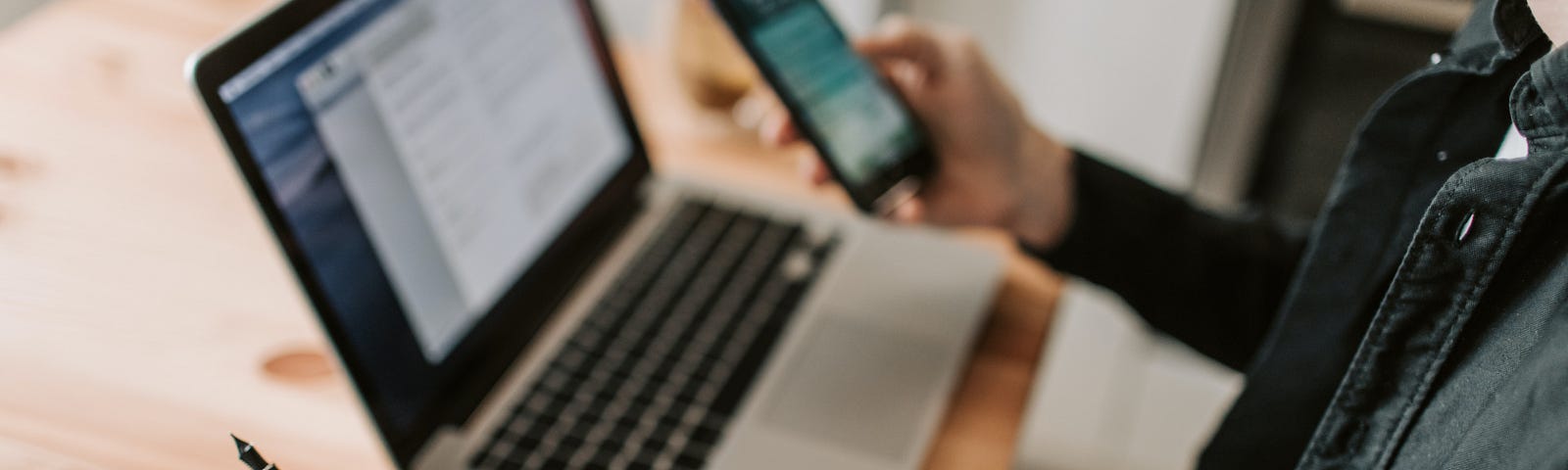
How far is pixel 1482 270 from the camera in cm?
47

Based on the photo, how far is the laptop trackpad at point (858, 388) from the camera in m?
0.64

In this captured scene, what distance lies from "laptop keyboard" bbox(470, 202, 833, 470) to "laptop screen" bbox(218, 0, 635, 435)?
61 mm

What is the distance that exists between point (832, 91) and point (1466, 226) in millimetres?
376

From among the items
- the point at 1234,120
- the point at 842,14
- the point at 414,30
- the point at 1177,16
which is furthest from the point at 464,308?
the point at 1234,120

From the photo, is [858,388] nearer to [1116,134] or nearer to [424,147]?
[424,147]

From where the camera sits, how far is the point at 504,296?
683 millimetres

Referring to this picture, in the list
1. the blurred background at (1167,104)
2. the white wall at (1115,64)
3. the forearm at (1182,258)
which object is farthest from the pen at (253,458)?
the white wall at (1115,64)

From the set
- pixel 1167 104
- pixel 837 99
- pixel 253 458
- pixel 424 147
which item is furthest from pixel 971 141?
pixel 1167 104

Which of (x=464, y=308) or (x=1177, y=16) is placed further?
(x=1177, y=16)

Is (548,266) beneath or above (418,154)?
beneath

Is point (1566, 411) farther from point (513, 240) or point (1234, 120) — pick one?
point (1234, 120)

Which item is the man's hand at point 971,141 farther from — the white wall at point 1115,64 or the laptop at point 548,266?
the white wall at point 1115,64

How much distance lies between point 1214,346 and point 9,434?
71 cm

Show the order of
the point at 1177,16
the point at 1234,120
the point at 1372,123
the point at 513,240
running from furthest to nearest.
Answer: the point at 1234,120
the point at 1177,16
the point at 513,240
the point at 1372,123
